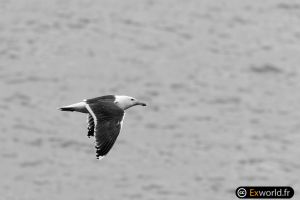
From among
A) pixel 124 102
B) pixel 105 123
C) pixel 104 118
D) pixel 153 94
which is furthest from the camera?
pixel 153 94

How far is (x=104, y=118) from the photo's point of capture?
22.1 m

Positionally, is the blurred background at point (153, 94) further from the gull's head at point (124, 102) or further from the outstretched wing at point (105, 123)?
the outstretched wing at point (105, 123)

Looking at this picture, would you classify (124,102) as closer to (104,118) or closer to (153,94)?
(104,118)

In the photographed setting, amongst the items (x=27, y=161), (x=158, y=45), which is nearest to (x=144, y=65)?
(x=158, y=45)

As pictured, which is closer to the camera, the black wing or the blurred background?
the black wing

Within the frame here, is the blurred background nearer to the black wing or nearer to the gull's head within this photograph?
the gull's head

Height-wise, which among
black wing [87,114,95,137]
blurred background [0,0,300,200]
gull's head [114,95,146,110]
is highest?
gull's head [114,95,146,110]

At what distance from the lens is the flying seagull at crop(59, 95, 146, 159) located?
21328 mm

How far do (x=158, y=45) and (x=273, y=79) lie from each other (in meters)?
7.01

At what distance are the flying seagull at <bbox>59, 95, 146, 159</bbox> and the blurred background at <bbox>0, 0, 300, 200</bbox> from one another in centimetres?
1774

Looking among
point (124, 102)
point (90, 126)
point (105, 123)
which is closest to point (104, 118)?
point (105, 123)

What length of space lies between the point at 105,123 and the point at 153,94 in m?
26.7

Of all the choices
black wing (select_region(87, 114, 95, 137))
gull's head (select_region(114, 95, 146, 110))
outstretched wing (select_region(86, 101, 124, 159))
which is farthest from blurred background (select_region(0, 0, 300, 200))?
outstretched wing (select_region(86, 101, 124, 159))

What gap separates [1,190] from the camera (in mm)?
41156
